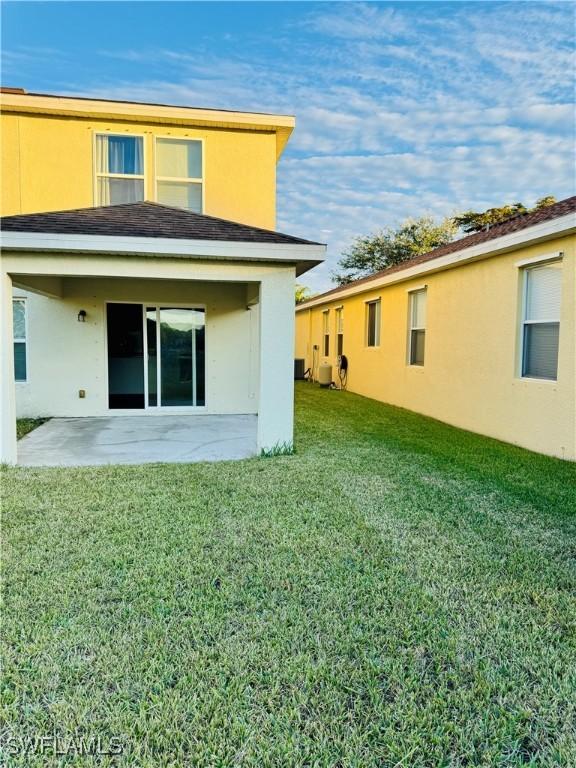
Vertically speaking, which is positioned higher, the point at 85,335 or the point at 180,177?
the point at 180,177

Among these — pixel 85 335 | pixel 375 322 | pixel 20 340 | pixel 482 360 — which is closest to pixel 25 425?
pixel 20 340

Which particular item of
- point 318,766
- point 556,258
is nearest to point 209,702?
point 318,766

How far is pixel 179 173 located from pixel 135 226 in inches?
171

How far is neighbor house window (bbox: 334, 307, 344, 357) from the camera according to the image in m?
18.1

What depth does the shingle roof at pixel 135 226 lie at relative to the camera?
681cm

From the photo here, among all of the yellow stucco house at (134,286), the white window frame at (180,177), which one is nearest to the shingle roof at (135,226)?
the yellow stucco house at (134,286)

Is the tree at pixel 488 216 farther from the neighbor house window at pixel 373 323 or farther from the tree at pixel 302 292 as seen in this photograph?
the neighbor house window at pixel 373 323

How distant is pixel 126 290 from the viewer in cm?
1081

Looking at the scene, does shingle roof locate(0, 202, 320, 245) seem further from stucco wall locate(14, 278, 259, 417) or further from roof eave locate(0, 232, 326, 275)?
stucco wall locate(14, 278, 259, 417)

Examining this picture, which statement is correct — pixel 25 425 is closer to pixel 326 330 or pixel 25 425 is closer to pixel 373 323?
pixel 373 323

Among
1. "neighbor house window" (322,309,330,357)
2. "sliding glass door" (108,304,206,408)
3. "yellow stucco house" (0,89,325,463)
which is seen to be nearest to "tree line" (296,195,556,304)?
"neighbor house window" (322,309,330,357)

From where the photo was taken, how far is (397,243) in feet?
114

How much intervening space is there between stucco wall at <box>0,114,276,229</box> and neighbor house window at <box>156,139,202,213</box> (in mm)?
156

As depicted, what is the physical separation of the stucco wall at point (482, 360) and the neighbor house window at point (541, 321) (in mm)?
161
